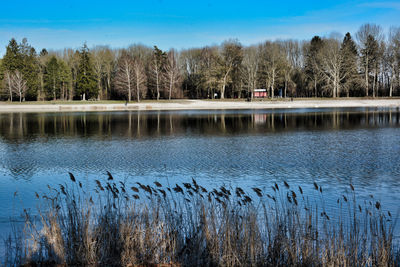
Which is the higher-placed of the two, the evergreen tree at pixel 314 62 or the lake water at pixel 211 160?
the evergreen tree at pixel 314 62

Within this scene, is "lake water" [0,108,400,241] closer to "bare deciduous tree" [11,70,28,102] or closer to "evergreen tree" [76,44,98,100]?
"evergreen tree" [76,44,98,100]

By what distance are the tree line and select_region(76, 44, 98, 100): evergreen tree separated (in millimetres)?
187

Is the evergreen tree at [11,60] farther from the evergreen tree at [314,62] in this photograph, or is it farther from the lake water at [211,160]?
the lake water at [211,160]

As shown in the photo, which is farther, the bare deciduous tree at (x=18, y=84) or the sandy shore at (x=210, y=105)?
the bare deciduous tree at (x=18, y=84)

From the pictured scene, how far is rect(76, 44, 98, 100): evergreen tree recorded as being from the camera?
87.8 m

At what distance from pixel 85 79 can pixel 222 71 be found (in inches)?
1178

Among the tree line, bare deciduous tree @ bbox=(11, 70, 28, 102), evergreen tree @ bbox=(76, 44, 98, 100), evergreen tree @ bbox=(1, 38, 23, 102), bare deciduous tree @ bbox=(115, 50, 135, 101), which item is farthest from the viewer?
evergreen tree @ bbox=(1, 38, 23, 102)

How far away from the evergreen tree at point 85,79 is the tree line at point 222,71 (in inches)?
7.4

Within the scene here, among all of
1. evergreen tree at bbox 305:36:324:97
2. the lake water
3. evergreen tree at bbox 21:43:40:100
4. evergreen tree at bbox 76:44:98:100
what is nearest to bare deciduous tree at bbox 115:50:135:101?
evergreen tree at bbox 76:44:98:100

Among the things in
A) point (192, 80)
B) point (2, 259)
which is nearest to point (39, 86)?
point (192, 80)

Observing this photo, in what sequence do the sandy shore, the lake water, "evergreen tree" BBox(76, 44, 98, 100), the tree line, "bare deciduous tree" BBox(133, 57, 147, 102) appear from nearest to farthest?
1. the lake water
2. the sandy shore
3. the tree line
4. "bare deciduous tree" BBox(133, 57, 147, 102)
5. "evergreen tree" BBox(76, 44, 98, 100)

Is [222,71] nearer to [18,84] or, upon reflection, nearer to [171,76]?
[171,76]

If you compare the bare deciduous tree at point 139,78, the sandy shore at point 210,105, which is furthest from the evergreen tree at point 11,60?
the bare deciduous tree at point 139,78

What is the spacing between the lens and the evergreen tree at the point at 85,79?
87750 millimetres
